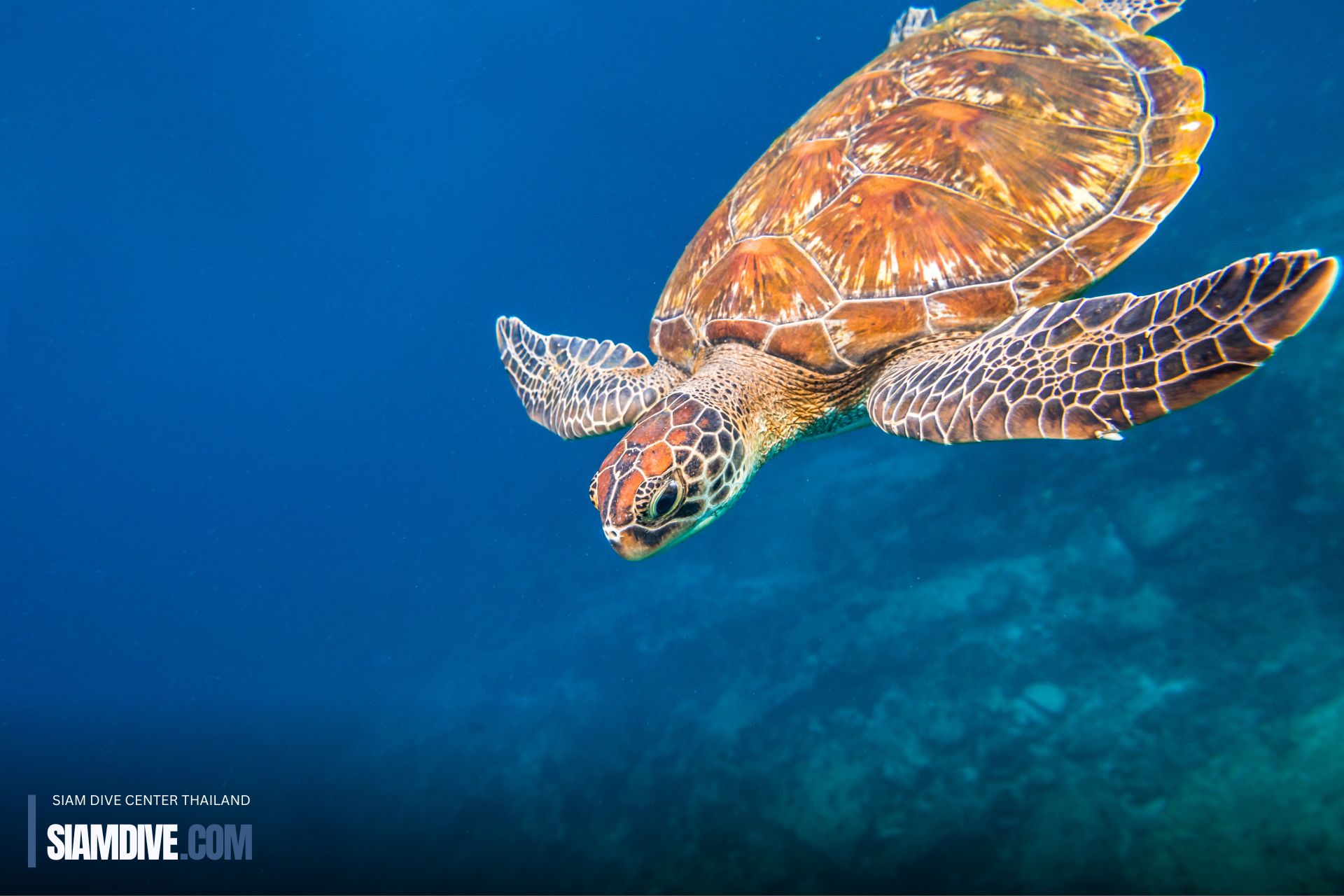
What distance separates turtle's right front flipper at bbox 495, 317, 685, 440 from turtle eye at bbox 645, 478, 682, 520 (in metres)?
1.28

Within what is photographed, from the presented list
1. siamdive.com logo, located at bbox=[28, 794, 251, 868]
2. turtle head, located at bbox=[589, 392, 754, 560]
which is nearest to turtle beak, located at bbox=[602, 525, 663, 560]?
turtle head, located at bbox=[589, 392, 754, 560]

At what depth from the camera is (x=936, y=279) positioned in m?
2.99

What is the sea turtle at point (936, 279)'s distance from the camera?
2.30 meters

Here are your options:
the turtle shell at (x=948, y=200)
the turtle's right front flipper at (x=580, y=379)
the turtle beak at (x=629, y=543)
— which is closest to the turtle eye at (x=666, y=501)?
the turtle beak at (x=629, y=543)

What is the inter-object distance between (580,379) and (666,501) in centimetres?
214

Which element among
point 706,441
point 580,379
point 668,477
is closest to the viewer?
point 668,477

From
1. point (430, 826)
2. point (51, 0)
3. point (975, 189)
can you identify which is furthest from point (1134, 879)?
point (51, 0)

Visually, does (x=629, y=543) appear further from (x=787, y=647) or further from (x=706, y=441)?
(x=787, y=647)

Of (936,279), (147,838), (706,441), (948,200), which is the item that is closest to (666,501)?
(706,441)

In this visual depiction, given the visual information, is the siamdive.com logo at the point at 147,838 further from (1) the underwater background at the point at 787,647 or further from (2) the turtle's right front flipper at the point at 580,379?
(2) the turtle's right front flipper at the point at 580,379

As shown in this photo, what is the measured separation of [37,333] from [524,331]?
45782 mm

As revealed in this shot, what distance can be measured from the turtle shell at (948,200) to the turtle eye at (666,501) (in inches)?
40.1

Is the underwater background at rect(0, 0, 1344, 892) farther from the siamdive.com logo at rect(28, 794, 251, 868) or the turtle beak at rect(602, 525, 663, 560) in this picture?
the turtle beak at rect(602, 525, 663, 560)

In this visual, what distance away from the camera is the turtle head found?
2.65m
